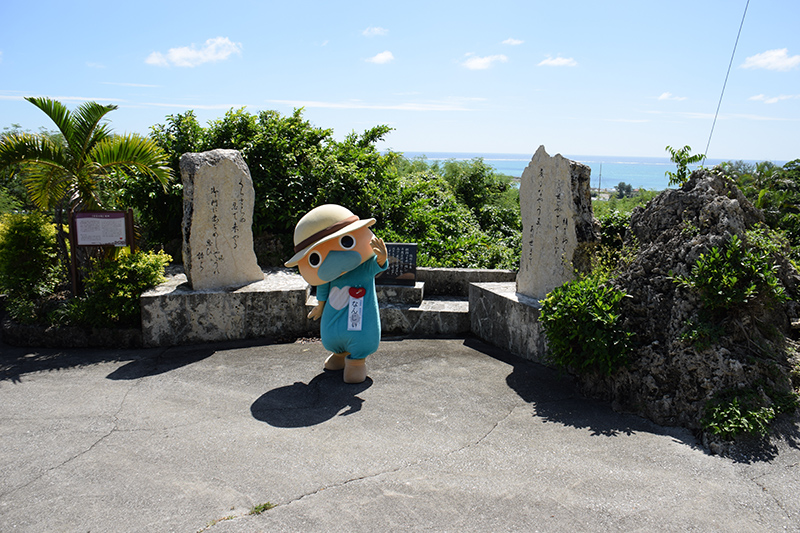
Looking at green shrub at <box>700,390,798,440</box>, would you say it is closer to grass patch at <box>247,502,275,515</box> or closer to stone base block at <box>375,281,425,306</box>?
grass patch at <box>247,502,275,515</box>

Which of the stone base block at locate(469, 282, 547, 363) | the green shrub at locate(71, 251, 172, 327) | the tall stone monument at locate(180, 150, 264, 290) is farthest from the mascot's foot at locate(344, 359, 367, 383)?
the green shrub at locate(71, 251, 172, 327)

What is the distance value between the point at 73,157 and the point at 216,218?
2145 millimetres

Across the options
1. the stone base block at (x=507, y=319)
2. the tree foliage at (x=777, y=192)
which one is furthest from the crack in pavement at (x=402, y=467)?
the tree foliage at (x=777, y=192)

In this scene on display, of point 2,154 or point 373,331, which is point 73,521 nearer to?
point 373,331

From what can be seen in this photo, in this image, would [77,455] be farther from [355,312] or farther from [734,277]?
[734,277]

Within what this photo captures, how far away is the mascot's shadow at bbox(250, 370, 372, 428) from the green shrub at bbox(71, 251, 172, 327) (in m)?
2.74

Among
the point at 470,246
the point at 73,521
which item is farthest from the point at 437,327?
the point at 73,521

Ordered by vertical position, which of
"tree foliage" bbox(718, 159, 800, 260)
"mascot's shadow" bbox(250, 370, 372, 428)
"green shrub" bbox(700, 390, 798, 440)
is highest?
"tree foliage" bbox(718, 159, 800, 260)

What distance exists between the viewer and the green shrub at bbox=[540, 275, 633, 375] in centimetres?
455

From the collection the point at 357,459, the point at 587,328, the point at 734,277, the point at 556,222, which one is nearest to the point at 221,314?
the point at 357,459

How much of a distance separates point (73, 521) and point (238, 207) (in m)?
4.47

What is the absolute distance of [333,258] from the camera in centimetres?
506

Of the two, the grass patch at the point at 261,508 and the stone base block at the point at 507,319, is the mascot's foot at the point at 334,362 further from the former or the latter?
the grass patch at the point at 261,508

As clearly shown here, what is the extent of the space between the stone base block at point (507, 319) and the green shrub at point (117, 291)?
4233mm
